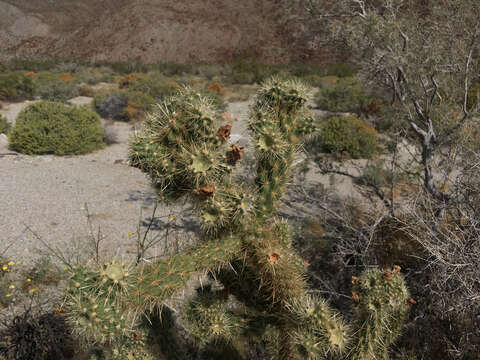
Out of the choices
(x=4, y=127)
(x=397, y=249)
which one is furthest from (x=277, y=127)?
(x=4, y=127)

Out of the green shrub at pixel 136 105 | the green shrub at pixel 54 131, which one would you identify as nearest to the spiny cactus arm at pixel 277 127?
the green shrub at pixel 54 131

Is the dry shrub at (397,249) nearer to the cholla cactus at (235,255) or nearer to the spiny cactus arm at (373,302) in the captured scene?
the cholla cactus at (235,255)

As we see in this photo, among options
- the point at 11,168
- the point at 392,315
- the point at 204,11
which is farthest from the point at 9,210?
the point at 204,11

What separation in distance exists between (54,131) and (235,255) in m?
9.38

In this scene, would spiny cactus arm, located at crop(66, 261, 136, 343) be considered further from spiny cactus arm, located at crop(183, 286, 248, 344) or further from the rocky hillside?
the rocky hillside

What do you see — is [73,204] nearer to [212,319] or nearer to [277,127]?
[212,319]

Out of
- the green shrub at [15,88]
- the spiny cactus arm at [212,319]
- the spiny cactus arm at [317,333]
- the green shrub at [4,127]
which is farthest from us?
the green shrub at [15,88]

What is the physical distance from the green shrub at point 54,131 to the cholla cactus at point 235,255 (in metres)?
8.68

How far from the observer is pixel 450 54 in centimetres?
516

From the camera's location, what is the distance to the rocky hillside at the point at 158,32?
172 ft

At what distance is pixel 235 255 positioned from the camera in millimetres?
2082

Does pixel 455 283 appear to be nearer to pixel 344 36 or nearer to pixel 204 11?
pixel 344 36

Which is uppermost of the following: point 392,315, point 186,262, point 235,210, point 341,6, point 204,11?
point 341,6

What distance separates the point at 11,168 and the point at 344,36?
8.43m
